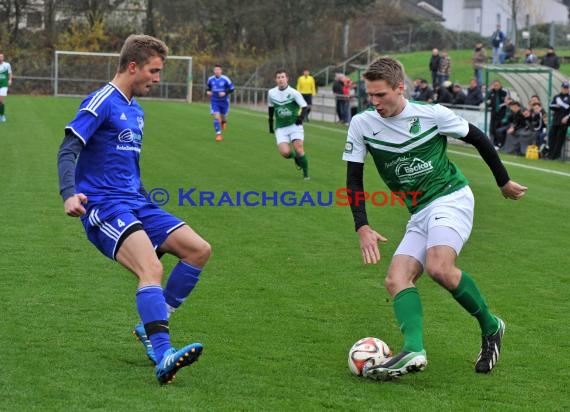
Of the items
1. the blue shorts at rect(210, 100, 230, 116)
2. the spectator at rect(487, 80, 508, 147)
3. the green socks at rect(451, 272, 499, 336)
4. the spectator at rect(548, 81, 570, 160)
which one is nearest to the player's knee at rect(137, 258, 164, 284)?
the green socks at rect(451, 272, 499, 336)

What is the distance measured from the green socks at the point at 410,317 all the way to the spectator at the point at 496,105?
19.7 m

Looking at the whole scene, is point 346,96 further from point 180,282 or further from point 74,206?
point 74,206

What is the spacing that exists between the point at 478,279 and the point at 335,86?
26.7 metres

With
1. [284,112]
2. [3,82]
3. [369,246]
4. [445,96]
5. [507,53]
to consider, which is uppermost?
[507,53]

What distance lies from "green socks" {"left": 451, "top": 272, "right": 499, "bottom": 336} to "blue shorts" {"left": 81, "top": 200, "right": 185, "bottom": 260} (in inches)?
68.3

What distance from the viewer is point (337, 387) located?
5672 millimetres

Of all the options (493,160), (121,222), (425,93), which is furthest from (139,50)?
(425,93)

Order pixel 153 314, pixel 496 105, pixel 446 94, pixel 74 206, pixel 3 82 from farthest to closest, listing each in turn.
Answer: pixel 3 82, pixel 446 94, pixel 496 105, pixel 153 314, pixel 74 206

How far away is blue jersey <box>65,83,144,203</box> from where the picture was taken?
Result: 18.9ft

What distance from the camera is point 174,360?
5.38 meters

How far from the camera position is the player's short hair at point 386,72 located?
5.92 m

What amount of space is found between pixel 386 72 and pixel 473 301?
149 centimetres

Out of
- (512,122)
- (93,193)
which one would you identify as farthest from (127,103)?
(512,122)

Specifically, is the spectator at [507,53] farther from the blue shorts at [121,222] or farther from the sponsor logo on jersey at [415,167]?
the blue shorts at [121,222]
